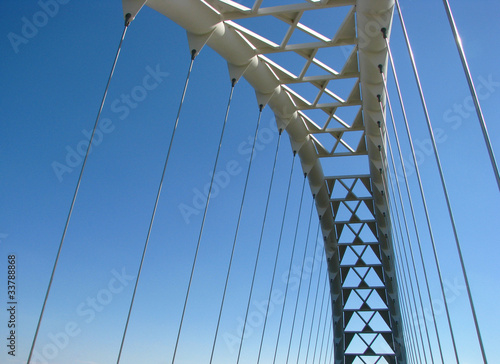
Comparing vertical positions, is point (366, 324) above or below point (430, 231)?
above

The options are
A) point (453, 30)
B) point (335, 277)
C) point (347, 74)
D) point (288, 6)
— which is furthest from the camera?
point (335, 277)

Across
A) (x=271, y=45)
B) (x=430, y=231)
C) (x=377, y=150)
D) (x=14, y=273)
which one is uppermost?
(x=377, y=150)

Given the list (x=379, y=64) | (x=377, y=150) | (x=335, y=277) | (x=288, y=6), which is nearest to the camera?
(x=288, y=6)

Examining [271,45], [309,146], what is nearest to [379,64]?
[271,45]

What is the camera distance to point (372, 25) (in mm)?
13883

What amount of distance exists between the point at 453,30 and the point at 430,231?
18.8 feet

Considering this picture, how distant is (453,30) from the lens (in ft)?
22.7

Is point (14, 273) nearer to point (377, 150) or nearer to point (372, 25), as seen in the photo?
point (372, 25)

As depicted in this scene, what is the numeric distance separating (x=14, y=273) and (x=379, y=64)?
43.7 ft

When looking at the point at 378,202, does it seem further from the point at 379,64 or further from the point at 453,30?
the point at 453,30

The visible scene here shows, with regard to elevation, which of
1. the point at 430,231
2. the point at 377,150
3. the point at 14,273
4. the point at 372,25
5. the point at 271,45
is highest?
the point at 377,150

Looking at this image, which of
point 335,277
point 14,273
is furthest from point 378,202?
point 14,273

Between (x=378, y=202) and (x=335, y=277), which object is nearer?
(x=378, y=202)

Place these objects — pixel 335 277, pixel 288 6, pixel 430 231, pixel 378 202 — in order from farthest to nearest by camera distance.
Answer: pixel 335 277 < pixel 378 202 < pixel 288 6 < pixel 430 231
